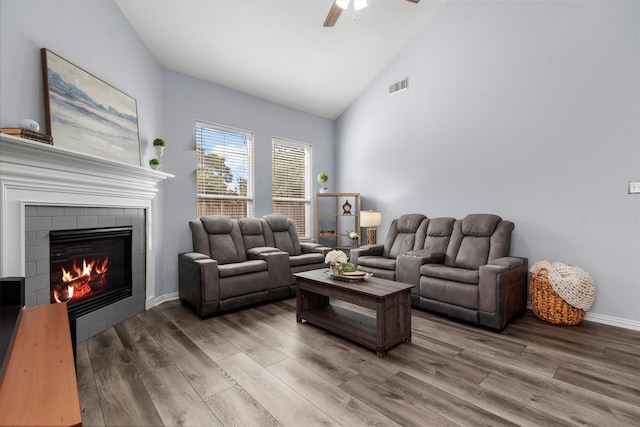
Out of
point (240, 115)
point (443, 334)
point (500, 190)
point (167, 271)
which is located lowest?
point (443, 334)

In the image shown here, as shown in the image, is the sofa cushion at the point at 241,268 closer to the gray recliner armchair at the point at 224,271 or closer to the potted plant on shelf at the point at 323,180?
the gray recliner armchair at the point at 224,271

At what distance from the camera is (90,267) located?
2938mm

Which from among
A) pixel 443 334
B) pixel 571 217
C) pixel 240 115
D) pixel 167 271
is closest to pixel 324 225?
pixel 240 115

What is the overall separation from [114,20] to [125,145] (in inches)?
49.6

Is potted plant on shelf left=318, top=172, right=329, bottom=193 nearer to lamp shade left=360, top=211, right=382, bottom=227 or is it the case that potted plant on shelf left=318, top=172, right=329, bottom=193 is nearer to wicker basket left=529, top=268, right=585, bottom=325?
lamp shade left=360, top=211, right=382, bottom=227

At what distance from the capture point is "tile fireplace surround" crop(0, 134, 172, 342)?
2.09 m

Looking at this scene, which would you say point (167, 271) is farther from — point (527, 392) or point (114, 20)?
point (527, 392)

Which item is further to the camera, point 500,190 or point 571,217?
point 500,190

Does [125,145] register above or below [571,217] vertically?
above

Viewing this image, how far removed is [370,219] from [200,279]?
9.01 feet

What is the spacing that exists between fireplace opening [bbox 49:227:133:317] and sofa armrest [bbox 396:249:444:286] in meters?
3.06

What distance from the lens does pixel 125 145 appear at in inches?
129

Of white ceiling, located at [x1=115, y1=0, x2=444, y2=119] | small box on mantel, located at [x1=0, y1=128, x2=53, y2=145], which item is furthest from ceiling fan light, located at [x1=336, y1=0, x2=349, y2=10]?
small box on mantel, located at [x1=0, y1=128, x2=53, y2=145]

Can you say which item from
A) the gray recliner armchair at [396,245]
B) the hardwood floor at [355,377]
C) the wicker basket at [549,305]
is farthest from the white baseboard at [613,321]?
the gray recliner armchair at [396,245]
